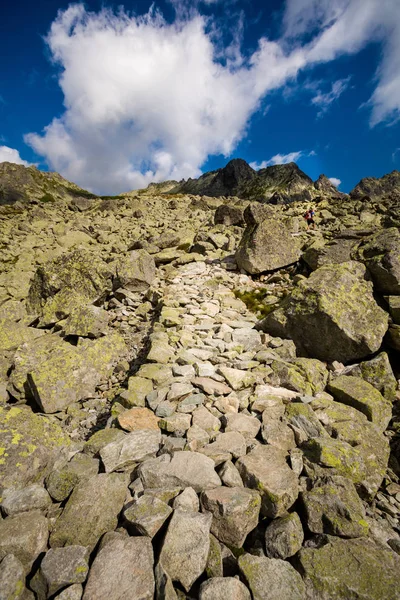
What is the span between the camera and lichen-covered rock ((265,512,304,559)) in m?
3.59

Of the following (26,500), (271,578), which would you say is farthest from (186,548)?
(26,500)

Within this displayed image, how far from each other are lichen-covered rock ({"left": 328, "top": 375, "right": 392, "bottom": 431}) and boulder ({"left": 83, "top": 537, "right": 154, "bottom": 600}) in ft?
19.7

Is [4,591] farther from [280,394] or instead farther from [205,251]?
[205,251]

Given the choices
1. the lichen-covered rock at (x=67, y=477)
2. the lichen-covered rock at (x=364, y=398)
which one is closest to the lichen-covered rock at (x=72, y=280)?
the lichen-covered rock at (x=67, y=477)

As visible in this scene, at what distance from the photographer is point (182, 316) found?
10852mm

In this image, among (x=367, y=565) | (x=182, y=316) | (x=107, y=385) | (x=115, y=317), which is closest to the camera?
(x=367, y=565)

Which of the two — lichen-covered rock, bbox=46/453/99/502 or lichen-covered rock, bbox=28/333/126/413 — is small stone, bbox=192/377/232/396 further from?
lichen-covered rock, bbox=28/333/126/413

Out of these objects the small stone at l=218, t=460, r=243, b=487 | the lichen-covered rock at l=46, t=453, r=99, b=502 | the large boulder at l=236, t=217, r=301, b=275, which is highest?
the large boulder at l=236, t=217, r=301, b=275

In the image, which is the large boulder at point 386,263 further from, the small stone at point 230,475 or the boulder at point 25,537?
the boulder at point 25,537

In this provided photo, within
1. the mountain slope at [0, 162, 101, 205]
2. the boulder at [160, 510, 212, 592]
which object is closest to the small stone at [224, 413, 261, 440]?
the boulder at [160, 510, 212, 592]

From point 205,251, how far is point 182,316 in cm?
942

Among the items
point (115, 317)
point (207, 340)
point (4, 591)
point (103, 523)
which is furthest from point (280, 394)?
point (115, 317)

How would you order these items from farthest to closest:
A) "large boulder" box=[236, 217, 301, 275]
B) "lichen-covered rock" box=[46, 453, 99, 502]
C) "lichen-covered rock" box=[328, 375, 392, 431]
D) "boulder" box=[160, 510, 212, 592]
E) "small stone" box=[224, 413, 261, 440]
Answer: "large boulder" box=[236, 217, 301, 275], "lichen-covered rock" box=[328, 375, 392, 431], "small stone" box=[224, 413, 261, 440], "lichen-covered rock" box=[46, 453, 99, 502], "boulder" box=[160, 510, 212, 592]

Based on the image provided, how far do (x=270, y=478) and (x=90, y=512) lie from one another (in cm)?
276
